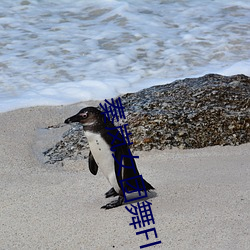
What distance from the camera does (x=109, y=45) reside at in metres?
8.30

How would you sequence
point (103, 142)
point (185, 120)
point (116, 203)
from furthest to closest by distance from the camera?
point (185, 120) → point (116, 203) → point (103, 142)

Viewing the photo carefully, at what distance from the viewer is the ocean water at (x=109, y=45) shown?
6.70 m

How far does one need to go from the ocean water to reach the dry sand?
186cm

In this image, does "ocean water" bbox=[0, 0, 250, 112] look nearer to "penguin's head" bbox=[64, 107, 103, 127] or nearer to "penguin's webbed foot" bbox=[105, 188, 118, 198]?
"penguin's webbed foot" bbox=[105, 188, 118, 198]

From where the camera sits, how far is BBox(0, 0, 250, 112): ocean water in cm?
670

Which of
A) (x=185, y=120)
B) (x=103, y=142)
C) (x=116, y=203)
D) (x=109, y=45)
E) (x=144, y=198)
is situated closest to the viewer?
(x=103, y=142)

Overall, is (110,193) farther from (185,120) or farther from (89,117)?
(185,120)

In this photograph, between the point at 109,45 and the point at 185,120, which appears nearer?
the point at 185,120

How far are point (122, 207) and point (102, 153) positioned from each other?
41cm

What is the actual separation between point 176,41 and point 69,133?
12.5 feet

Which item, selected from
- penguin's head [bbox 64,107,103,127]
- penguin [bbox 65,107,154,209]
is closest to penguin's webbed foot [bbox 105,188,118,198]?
penguin [bbox 65,107,154,209]

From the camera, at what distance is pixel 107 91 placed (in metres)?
6.42

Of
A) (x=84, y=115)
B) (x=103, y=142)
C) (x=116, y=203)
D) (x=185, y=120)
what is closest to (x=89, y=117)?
(x=84, y=115)

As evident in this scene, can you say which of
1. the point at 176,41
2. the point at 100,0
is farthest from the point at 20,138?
the point at 100,0
